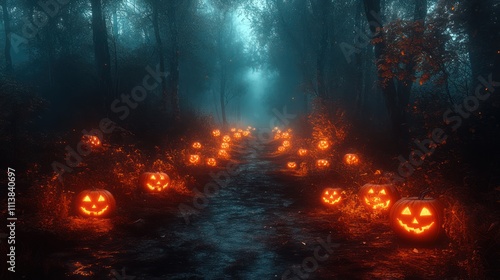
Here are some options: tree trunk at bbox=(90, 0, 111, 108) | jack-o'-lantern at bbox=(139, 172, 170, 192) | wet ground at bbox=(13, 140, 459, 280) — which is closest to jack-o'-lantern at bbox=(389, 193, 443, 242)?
wet ground at bbox=(13, 140, 459, 280)

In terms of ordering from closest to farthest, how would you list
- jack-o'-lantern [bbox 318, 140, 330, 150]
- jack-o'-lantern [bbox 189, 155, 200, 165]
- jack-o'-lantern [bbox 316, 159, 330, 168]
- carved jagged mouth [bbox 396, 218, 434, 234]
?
carved jagged mouth [bbox 396, 218, 434, 234] < jack-o'-lantern [bbox 316, 159, 330, 168] < jack-o'-lantern [bbox 189, 155, 200, 165] < jack-o'-lantern [bbox 318, 140, 330, 150]

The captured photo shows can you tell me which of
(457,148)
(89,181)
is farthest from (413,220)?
(89,181)

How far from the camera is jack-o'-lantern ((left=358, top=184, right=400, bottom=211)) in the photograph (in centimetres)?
1019

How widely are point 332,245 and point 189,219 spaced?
4243mm

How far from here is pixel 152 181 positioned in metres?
13.8

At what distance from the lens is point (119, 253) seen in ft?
24.6

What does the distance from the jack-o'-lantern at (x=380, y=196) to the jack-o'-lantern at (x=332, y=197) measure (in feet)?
4.54

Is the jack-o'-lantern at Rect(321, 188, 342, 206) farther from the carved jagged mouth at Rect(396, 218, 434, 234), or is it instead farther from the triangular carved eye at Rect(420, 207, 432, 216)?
the triangular carved eye at Rect(420, 207, 432, 216)

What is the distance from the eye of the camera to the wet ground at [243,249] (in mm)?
6391

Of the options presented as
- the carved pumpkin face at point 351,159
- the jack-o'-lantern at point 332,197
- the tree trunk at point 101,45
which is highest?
the tree trunk at point 101,45

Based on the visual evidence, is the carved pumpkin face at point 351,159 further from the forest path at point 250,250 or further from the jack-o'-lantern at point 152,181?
the jack-o'-lantern at point 152,181

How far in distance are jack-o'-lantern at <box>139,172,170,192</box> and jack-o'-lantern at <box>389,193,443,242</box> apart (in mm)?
8400

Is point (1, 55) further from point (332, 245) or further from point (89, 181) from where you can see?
point (332, 245)

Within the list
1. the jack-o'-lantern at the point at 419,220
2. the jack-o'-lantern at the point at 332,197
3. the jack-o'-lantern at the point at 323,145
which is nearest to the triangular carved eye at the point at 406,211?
the jack-o'-lantern at the point at 419,220
